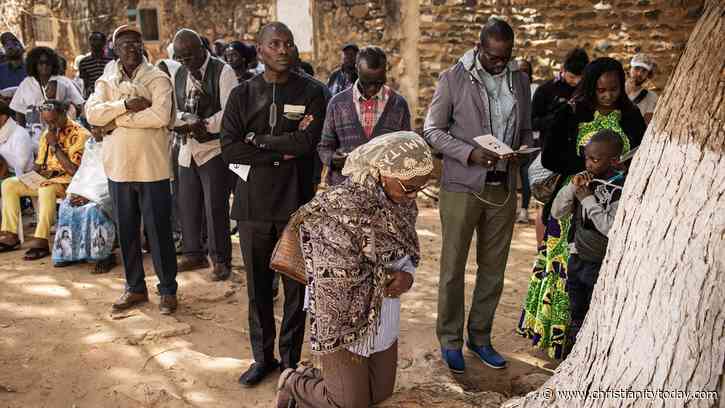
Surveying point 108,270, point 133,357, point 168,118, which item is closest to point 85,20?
point 108,270

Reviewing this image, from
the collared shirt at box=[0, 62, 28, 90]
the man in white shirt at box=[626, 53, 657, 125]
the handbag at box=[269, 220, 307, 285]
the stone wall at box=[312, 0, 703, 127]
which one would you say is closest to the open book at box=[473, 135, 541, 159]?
the handbag at box=[269, 220, 307, 285]

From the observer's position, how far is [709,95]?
2031 mm

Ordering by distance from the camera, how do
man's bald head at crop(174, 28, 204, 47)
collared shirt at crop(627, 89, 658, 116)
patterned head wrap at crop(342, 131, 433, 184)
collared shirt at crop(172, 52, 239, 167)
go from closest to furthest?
1. patterned head wrap at crop(342, 131, 433, 184)
2. man's bald head at crop(174, 28, 204, 47)
3. collared shirt at crop(172, 52, 239, 167)
4. collared shirt at crop(627, 89, 658, 116)

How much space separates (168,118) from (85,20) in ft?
33.5

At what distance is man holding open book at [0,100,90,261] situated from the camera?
6.20m

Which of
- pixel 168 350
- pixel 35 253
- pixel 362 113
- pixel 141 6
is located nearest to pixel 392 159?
pixel 362 113

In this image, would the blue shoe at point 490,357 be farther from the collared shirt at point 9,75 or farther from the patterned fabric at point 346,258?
the collared shirt at point 9,75

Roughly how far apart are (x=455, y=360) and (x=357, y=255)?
1.53 m

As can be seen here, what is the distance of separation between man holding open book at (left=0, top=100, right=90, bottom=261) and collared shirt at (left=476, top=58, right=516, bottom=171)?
178 inches

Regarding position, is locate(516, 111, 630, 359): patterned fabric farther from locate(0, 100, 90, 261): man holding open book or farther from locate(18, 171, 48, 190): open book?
locate(18, 171, 48, 190): open book

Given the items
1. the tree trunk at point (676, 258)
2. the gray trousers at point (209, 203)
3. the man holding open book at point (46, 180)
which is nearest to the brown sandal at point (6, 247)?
the man holding open book at point (46, 180)

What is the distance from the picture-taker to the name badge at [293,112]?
12.1 feet

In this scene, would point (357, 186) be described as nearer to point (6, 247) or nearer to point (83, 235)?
point (83, 235)

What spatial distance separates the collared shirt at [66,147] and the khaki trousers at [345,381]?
4.35 metres
